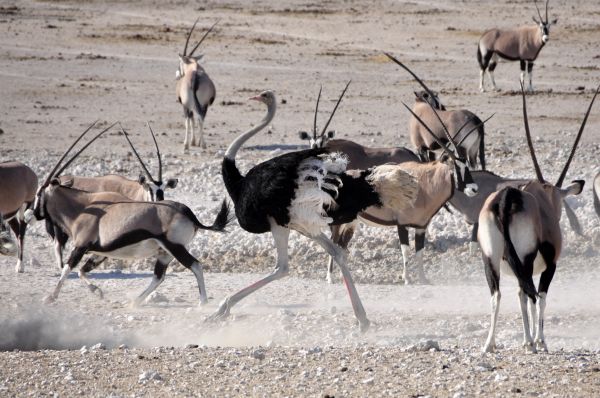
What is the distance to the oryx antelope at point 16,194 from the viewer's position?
38.2 ft

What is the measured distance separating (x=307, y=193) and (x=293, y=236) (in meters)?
3.70

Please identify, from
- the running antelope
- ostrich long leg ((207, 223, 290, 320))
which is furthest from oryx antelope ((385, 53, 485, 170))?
ostrich long leg ((207, 223, 290, 320))

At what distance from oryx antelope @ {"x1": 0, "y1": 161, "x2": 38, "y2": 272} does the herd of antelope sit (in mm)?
11

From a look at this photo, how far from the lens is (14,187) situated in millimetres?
11734

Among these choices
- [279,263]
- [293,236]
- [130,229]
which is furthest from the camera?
[293,236]

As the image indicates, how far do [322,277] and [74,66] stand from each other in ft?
45.4

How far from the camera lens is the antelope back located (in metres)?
11.7

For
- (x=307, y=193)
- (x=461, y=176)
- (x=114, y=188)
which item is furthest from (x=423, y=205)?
(x=114, y=188)

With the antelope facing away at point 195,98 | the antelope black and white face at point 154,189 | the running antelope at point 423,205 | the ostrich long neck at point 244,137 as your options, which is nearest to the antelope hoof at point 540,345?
the ostrich long neck at point 244,137

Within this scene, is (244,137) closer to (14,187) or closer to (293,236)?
(293,236)

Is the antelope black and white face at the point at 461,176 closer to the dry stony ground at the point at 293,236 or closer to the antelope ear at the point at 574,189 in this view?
the dry stony ground at the point at 293,236

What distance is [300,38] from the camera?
2784 cm

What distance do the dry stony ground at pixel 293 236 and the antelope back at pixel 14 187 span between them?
53 cm


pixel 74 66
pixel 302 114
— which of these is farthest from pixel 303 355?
pixel 74 66
